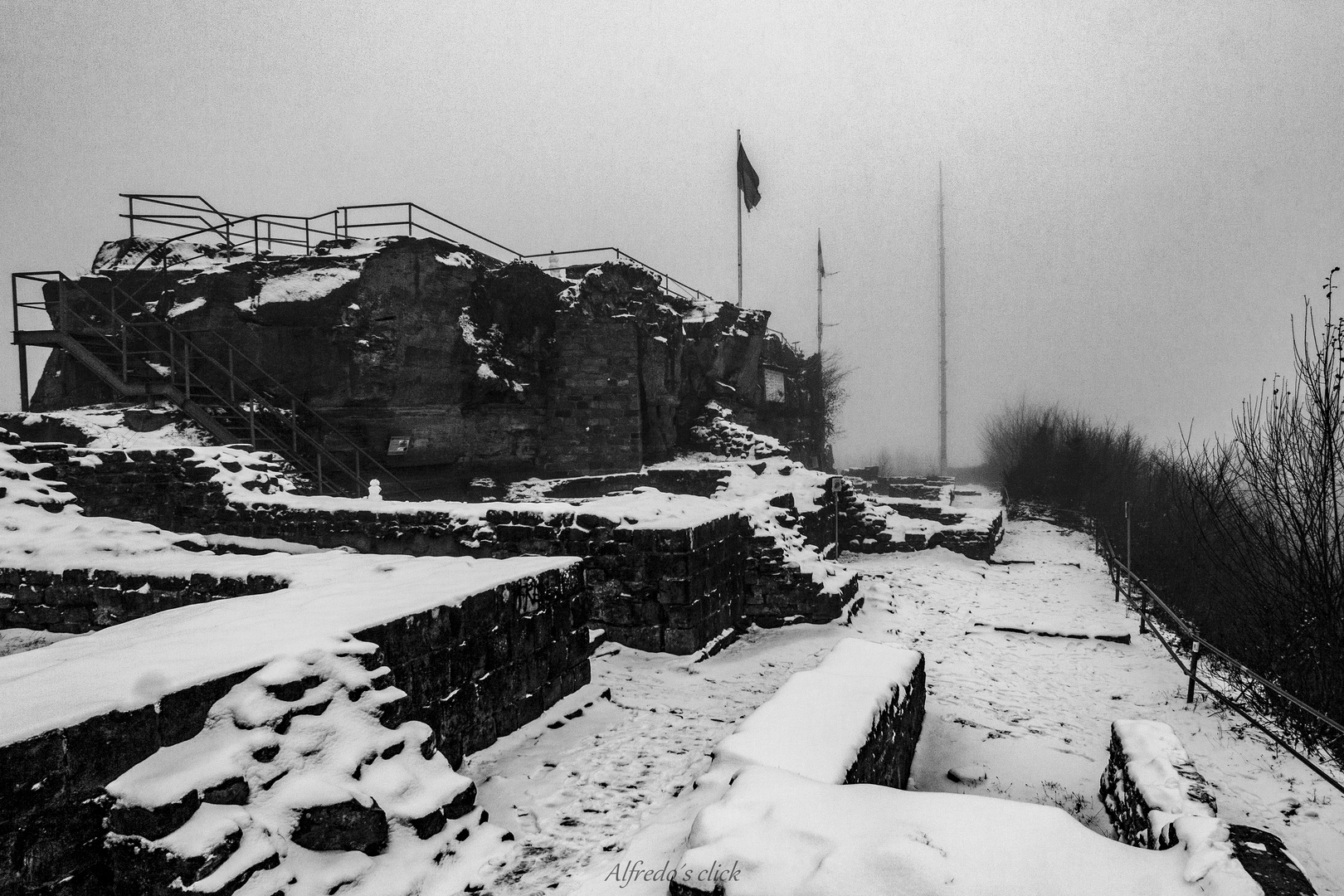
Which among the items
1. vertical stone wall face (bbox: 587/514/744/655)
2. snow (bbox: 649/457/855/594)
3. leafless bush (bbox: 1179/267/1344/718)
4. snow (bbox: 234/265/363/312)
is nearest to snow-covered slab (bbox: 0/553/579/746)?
vertical stone wall face (bbox: 587/514/744/655)

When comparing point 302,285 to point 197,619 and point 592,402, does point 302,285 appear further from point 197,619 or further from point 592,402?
point 197,619

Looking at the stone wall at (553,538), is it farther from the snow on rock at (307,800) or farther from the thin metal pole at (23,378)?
the thin metal pole at (23,378)

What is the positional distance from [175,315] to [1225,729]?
17612mm

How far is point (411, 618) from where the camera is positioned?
3701 millimetres

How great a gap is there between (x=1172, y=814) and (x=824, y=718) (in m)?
1.68

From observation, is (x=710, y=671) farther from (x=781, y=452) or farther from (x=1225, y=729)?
(x=781, y=452)

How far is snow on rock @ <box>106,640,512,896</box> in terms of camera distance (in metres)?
2.35

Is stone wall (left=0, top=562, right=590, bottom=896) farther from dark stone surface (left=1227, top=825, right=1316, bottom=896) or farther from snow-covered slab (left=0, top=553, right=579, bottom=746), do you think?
dark stone surface (left=1227, top=825, right=1316, bottom=896)

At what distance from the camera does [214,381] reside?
1417 cm

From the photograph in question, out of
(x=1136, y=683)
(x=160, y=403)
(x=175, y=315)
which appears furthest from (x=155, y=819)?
(x=175, y=315)

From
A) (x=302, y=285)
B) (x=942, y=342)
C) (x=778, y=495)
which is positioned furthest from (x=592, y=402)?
(x=942, y=342)

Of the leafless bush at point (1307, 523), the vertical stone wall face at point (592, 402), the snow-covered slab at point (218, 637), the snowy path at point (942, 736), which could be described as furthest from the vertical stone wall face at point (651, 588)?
the vertical stone wall face at point (592, 402)

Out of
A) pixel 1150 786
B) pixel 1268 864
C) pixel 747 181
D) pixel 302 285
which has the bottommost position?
pixel 1150 786

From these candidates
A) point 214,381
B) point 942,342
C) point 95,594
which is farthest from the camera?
point 942,342
